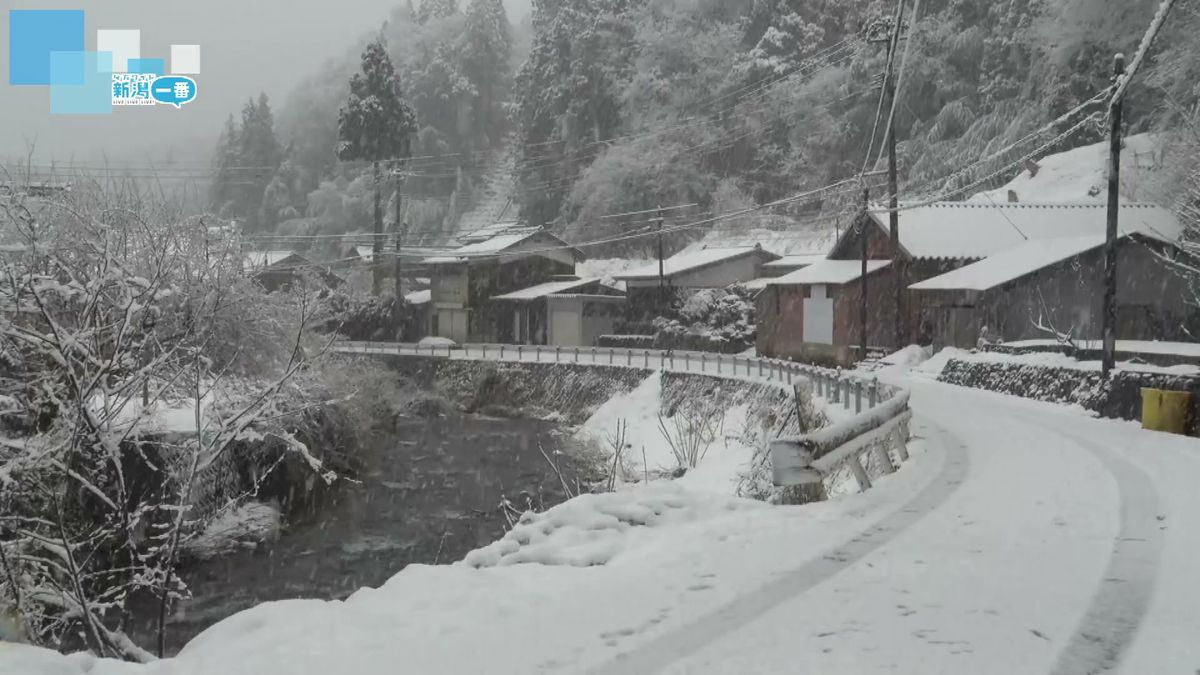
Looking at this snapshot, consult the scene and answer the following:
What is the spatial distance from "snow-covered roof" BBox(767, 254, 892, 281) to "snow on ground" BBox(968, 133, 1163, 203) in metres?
9.02

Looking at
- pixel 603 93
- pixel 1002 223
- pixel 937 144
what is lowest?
pixel 1002 223

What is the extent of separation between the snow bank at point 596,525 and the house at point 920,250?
28.9m

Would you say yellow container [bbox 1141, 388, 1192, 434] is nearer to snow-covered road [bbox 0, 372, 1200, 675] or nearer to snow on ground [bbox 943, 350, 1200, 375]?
snow on ground [bbox 943, 350, 1200, 375]

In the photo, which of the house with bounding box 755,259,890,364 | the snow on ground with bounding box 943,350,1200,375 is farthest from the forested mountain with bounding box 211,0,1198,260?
the snow on ground with bounding box 943,350,1200,375

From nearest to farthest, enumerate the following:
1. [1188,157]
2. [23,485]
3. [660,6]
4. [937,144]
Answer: [23,485] → [1188,157] → [937,144] → [660,6]

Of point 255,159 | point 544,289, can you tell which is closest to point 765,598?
point 544,289

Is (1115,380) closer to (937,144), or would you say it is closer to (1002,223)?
(1002,223)

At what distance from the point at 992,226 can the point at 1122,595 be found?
3637 cm

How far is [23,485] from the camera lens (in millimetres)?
9352

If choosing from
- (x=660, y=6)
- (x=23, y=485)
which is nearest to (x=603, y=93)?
(x=660, y=6)

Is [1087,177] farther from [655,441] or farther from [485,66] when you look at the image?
[485,66]

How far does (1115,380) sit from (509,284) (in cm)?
3949

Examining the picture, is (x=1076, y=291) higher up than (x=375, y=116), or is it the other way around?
(x=375, y=116)

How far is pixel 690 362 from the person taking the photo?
128 feet
